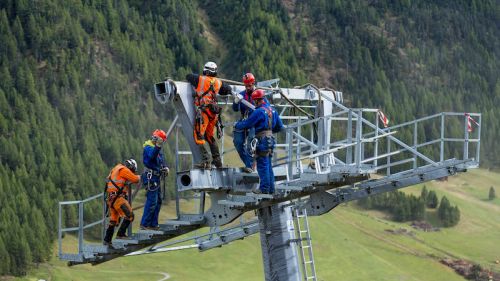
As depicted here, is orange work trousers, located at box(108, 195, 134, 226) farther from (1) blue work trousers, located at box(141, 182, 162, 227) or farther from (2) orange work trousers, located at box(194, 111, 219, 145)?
(2) orange work trousers, located at box(194, 111, 219, 145)

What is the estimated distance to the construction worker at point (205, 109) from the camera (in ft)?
95.3

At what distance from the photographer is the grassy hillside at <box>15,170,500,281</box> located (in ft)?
278

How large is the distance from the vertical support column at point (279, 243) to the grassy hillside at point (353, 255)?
5022 centimetres

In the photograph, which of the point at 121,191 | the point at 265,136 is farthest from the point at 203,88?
the point at 121,191

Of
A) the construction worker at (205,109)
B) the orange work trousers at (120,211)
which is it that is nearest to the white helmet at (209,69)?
the construction worker at (205,109)

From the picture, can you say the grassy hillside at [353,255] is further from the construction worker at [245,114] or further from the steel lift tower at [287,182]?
the construction worker at [245,114]

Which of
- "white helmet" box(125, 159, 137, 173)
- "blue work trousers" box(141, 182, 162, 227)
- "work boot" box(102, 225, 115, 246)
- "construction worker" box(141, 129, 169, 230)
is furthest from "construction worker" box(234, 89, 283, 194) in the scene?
"work boot" box(102, 225, 115, 246)

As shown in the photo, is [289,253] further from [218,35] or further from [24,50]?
[218,35]

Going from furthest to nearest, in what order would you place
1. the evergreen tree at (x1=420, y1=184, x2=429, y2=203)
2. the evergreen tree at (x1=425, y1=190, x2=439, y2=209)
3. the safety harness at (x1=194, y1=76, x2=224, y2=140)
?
the evergreen tree at (x1=420, y1=184, x2=429, y2=203) < the evergreen tree at (x1=425, y1=190, x2=439, y2=209) < the safety harness at (x1=194, y1=76, x2=224, y2=140)

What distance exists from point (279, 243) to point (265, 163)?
A: 3543 mm

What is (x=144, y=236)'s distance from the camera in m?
29.9

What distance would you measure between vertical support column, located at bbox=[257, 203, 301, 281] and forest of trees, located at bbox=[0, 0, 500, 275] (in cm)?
5507

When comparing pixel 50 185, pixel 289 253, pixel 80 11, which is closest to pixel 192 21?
pixel 80 11

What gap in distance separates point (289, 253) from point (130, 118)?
94595 mm
